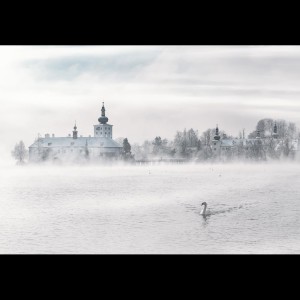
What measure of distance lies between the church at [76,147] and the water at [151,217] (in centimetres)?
157

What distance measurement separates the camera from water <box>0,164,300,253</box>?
1097 cm

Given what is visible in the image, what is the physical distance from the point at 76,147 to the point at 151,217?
8615 mm

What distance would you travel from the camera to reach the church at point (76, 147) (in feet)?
62.3

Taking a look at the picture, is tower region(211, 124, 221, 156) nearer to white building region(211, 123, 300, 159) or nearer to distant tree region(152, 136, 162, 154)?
white building region(211, 123, 300, 159)

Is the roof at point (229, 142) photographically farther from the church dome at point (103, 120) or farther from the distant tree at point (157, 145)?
the church dome at point (103, 120)

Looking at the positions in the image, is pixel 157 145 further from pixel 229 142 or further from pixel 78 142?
pixel 78 142

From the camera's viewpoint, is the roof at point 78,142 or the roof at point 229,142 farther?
the roof at point 229,142

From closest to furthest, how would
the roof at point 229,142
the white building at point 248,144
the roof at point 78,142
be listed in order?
1. the white building at point 248,144
2. the roof at point 78,142
3. the roof at point 229,142

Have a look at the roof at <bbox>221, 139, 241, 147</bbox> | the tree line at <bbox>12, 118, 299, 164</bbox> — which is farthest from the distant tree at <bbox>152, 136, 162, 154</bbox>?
the roof at <bbox>221, 139, 241, 147</bbox>

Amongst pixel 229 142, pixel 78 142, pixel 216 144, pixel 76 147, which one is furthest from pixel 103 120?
pixel 76 147

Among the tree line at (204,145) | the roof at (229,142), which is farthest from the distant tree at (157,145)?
the roof at (229,142)

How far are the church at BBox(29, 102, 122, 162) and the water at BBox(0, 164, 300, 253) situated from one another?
1566 mm
